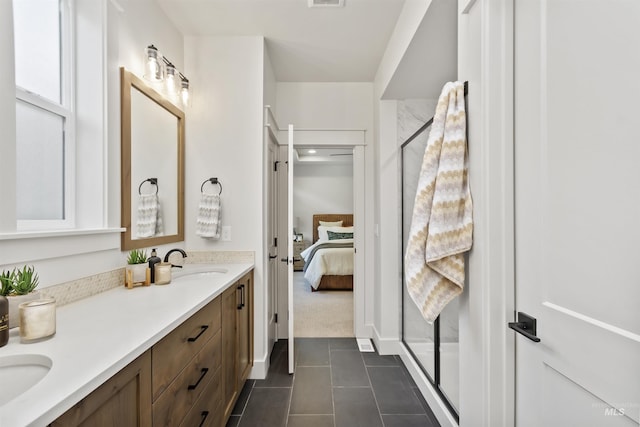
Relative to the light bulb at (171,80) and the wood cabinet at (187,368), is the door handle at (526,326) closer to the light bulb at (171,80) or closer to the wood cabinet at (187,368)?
the wood cabinet at (187,368)

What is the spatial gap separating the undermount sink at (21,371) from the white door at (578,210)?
1.39m

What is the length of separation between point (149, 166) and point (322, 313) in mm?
2729

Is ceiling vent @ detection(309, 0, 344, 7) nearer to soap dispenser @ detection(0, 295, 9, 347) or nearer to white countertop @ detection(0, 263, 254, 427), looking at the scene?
white countertop @ detection(0, 263, 254, 427)

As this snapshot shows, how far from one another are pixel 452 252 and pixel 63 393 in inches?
47.2

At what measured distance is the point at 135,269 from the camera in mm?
1522

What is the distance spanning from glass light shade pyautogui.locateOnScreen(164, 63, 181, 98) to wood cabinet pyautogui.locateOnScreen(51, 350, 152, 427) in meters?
1.74

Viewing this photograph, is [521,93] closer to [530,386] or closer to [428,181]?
[428,181]

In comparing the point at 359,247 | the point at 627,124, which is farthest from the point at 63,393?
the point at 359,247

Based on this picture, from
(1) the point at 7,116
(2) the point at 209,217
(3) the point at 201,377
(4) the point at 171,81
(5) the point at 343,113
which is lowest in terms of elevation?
(3) the point at 201,377

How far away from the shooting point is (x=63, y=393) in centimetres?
58

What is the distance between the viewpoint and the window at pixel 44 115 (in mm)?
1172

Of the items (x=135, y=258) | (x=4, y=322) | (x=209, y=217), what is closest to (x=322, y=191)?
(x=209, y=217)

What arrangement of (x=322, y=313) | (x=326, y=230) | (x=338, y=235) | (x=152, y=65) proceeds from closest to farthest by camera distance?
(x=152, y=65) → (x=322, y=313) → (x=338, y=235) → (x=326, y=230)

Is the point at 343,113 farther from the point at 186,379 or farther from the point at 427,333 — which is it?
the point at 186,379
